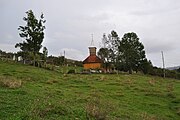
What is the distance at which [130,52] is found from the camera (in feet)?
209

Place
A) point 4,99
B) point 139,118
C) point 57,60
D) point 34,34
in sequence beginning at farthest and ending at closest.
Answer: point 57,60 < point 34,34 < point 139,118 < point 4,99

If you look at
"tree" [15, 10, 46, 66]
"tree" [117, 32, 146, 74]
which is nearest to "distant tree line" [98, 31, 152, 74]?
"tree" [117, 32, 146, 74]

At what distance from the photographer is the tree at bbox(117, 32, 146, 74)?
63594mm

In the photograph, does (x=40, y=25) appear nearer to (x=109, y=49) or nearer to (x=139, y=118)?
(x=109, y=49)

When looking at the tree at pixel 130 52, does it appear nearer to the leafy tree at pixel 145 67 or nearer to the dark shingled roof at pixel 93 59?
the leafy tree at pixel 145 67

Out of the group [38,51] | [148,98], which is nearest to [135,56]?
→ [38,51]

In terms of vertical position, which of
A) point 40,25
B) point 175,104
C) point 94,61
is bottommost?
point 175,104

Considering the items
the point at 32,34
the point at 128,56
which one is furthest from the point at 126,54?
the point at 32,34

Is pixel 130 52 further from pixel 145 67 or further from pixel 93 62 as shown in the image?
pixel 93 62

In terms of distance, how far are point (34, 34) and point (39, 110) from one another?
36.3 metres

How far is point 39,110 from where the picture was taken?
11.5 m

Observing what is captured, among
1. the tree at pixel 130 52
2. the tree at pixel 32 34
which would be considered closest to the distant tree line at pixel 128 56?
the tree at pixel 130 52

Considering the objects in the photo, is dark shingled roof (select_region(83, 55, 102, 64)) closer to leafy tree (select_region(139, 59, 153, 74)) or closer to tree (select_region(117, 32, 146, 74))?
tree (select_region(117, 32, 146, 74))

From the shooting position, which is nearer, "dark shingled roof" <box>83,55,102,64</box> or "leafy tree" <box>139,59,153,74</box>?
"dark shingled roof" <box>83,55,102,64</box>
